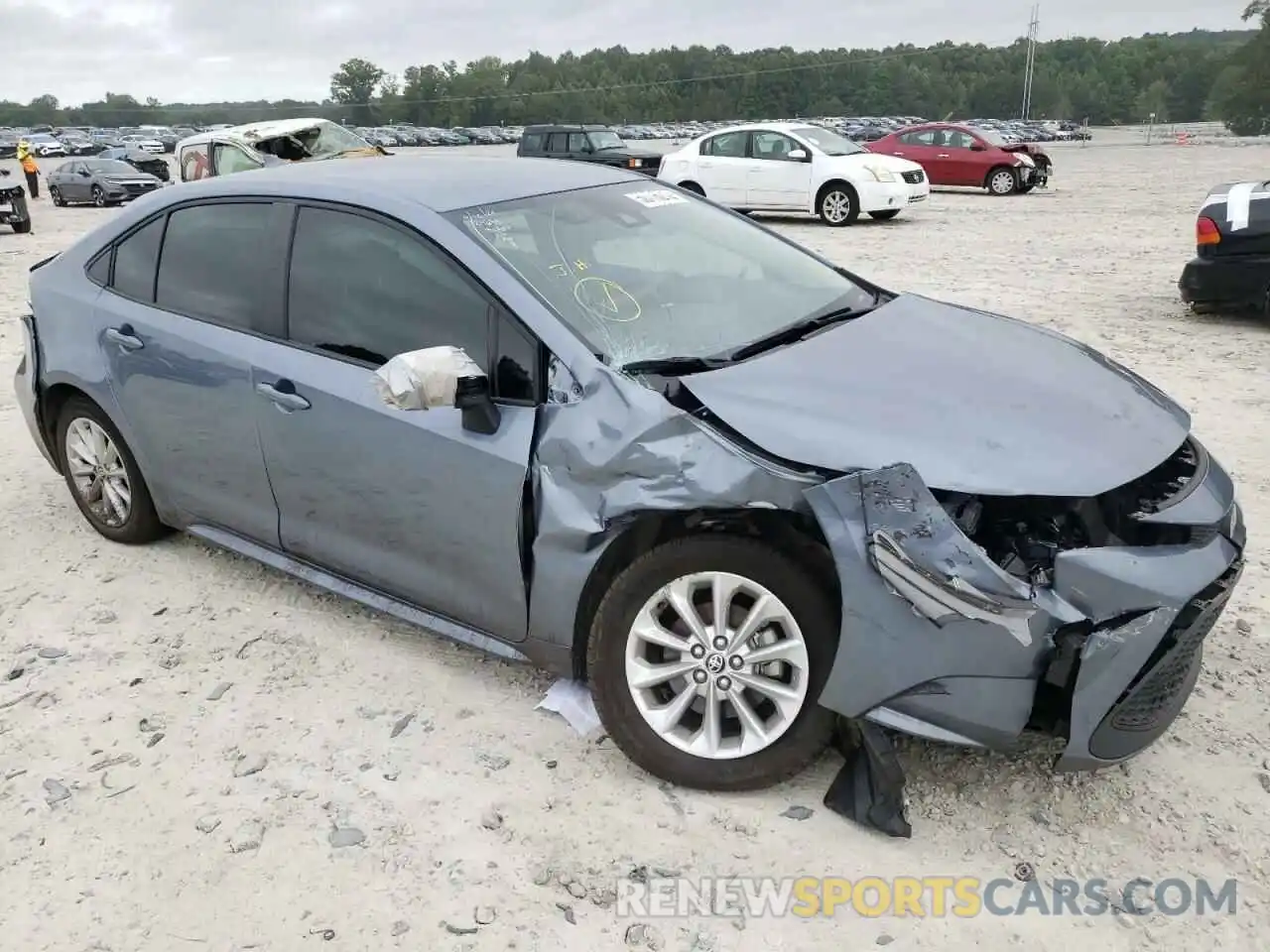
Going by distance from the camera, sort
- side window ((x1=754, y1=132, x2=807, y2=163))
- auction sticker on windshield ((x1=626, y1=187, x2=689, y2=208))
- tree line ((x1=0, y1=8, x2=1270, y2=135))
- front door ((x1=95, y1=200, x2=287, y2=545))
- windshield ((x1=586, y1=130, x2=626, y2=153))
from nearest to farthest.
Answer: front door ((x1=95, y1=200, x2=287, y2=545)) → auction sticker on windshield ((x1=626, y1=187, x2=689, y2=208)) → side window ((x1=754, y1=132, x2=807, y2=163)) → windshield ((x1=586, y1=130, x2=626, y2=153)) → tree line ((x1=0, y1=8, x2=1270, y2=135))

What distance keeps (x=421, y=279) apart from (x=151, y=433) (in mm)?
1485

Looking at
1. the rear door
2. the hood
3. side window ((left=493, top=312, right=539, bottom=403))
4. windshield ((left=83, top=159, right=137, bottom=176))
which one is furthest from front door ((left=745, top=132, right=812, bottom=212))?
windshield ((left=83, top=159, right=137, bottom=176))

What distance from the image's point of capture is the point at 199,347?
12.1 feet

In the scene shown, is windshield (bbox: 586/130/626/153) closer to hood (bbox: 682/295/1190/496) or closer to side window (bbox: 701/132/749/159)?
side window (bbox: 701/132/749/159)

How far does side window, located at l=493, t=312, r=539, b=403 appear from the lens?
293cm

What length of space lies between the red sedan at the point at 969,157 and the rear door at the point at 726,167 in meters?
4.75

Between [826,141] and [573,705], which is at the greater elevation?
[826,141]

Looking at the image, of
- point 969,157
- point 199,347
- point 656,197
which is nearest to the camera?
point 199,347

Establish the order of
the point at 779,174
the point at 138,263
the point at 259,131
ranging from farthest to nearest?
the point at 779,174, the point at 259,131, the point at 138,263

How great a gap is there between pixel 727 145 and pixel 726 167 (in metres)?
0.38

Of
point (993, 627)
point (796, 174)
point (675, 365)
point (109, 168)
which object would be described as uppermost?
point (109, 168)

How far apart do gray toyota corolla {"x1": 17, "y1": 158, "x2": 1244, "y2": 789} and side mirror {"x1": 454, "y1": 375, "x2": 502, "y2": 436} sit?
0.5 inches

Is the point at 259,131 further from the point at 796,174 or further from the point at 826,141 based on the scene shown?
the point at 826,141

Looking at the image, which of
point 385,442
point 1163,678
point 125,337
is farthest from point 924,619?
point 125,337
